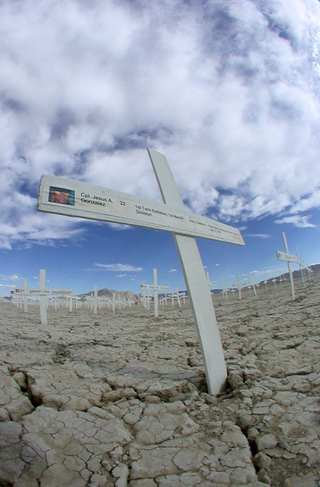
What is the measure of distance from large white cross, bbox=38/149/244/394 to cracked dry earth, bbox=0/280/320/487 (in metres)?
0.51

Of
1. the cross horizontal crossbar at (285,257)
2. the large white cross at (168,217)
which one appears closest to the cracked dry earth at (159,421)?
the large white cross at (168,217)

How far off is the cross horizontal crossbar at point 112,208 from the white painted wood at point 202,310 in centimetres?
19

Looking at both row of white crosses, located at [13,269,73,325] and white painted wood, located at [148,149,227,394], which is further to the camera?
row of white crosses, located at [13,269,73,325]

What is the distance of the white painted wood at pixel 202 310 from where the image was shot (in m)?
2.92

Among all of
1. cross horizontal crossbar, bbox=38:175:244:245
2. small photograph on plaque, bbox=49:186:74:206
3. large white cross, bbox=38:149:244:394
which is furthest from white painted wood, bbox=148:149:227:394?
small photograph on plaque, bbox=49:186:74:206

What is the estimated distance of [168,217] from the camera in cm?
312

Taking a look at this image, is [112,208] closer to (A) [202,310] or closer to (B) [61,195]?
(B) [61,195]

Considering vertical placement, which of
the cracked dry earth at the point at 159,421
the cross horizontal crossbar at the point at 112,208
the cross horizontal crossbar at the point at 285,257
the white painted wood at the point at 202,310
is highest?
the cross horizontal crossbar at the point at 285,257

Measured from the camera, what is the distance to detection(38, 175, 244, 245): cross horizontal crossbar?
7.86 ft

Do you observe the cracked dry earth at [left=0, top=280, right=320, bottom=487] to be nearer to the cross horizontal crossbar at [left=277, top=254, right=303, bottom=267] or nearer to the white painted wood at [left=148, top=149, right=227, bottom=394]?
the white painted wood at [left=148, top=149, right=227, bottom=394]

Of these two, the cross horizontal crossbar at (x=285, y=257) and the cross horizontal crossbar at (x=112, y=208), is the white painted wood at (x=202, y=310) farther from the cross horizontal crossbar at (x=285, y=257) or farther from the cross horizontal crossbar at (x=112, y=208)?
the cross horizontal crossbar at (x=285, y=257)

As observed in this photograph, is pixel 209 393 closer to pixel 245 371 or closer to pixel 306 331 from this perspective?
pixel 245 371

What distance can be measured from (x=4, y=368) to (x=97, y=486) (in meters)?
2.41

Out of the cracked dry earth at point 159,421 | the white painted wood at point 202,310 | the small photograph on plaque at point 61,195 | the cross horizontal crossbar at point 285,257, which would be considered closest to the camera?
the cracked dry earth at point 159,421
